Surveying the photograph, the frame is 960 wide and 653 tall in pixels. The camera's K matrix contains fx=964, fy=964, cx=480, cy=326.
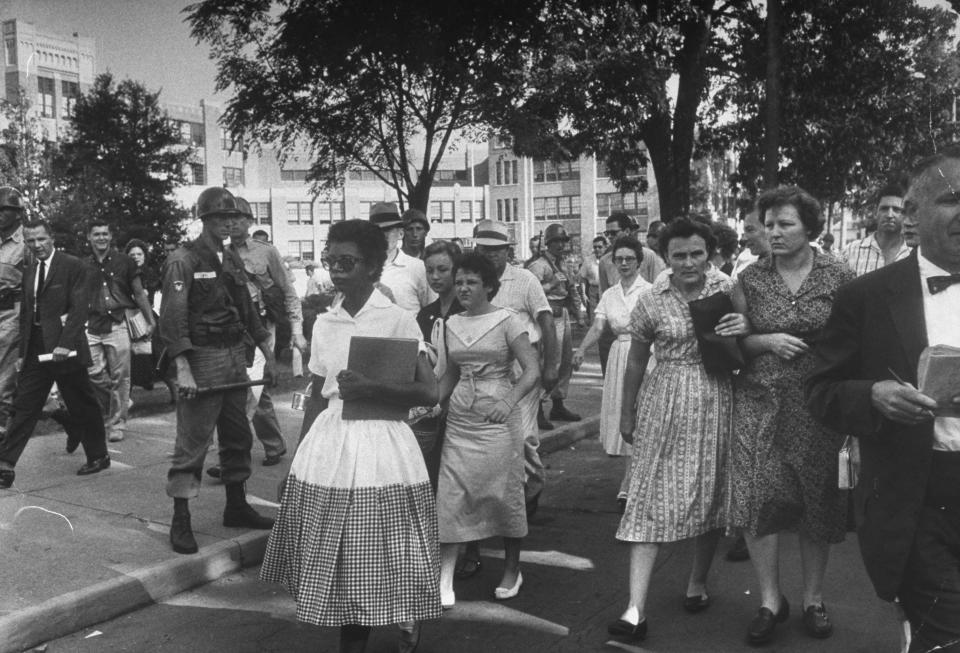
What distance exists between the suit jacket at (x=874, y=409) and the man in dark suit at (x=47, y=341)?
5.82 meters

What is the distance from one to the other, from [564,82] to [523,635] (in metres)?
14.3

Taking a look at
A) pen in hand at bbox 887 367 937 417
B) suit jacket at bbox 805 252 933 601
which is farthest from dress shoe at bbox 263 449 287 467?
pen in hand at bbox 887 367 937 417

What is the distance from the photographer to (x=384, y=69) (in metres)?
17.1

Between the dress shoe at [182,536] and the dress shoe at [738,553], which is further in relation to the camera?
the dress shoe at [738,553]

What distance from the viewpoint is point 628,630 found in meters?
4.38

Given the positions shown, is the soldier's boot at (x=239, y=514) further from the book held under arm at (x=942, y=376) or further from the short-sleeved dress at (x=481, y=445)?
the book held under arm at (x=942, y=376)

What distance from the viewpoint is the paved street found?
4.44 m

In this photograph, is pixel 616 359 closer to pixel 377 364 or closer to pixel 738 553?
pixel 738 553

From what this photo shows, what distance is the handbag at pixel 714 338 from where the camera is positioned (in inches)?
178

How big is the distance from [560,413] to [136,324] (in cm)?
449

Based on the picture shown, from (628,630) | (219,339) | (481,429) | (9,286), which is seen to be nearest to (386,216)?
(219,339)

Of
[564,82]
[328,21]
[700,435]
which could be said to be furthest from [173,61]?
[700,435]

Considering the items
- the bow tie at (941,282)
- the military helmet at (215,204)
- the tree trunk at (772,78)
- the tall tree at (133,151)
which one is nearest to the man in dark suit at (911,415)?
the bow tie at (941,282)

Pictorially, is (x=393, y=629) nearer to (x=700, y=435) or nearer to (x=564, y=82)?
(x=700, y=435)
